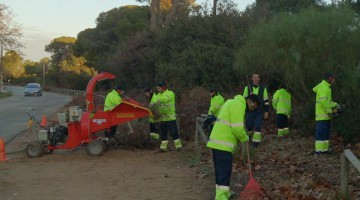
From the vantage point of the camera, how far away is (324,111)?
372 inches

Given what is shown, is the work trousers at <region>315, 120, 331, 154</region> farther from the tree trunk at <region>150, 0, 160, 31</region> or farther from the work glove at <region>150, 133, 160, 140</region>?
the tree trunk at <region>150, 0, 160, 31</region>

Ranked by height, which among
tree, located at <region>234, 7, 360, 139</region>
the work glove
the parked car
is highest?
tree, located at <region>234, 7, 360, 139</region>

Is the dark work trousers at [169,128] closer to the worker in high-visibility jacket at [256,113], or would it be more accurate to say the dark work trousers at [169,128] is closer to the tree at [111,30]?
the worker in high-visibility jacket at [256,113]

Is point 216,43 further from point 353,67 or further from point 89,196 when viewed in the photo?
point 89,196

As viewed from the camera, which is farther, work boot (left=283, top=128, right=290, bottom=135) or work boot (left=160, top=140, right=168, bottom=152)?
work boot (left=283, top=128, right=290, bottom=135)

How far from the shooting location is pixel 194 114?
13758 millimetres

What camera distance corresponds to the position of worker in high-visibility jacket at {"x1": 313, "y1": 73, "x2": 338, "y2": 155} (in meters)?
9.33

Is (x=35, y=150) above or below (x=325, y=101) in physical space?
below

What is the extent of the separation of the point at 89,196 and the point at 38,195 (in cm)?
89

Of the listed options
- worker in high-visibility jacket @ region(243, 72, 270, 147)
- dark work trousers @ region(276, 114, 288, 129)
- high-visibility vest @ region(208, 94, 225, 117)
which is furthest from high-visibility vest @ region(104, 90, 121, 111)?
dark work trousers @ region(276, 114, 288, 129)

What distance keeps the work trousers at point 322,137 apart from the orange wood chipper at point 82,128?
4.07 metres

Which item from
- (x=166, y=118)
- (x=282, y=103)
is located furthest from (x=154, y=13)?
(x=166, y=118)

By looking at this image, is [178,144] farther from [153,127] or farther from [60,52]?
[60,52]

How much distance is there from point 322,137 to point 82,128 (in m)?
5.49
